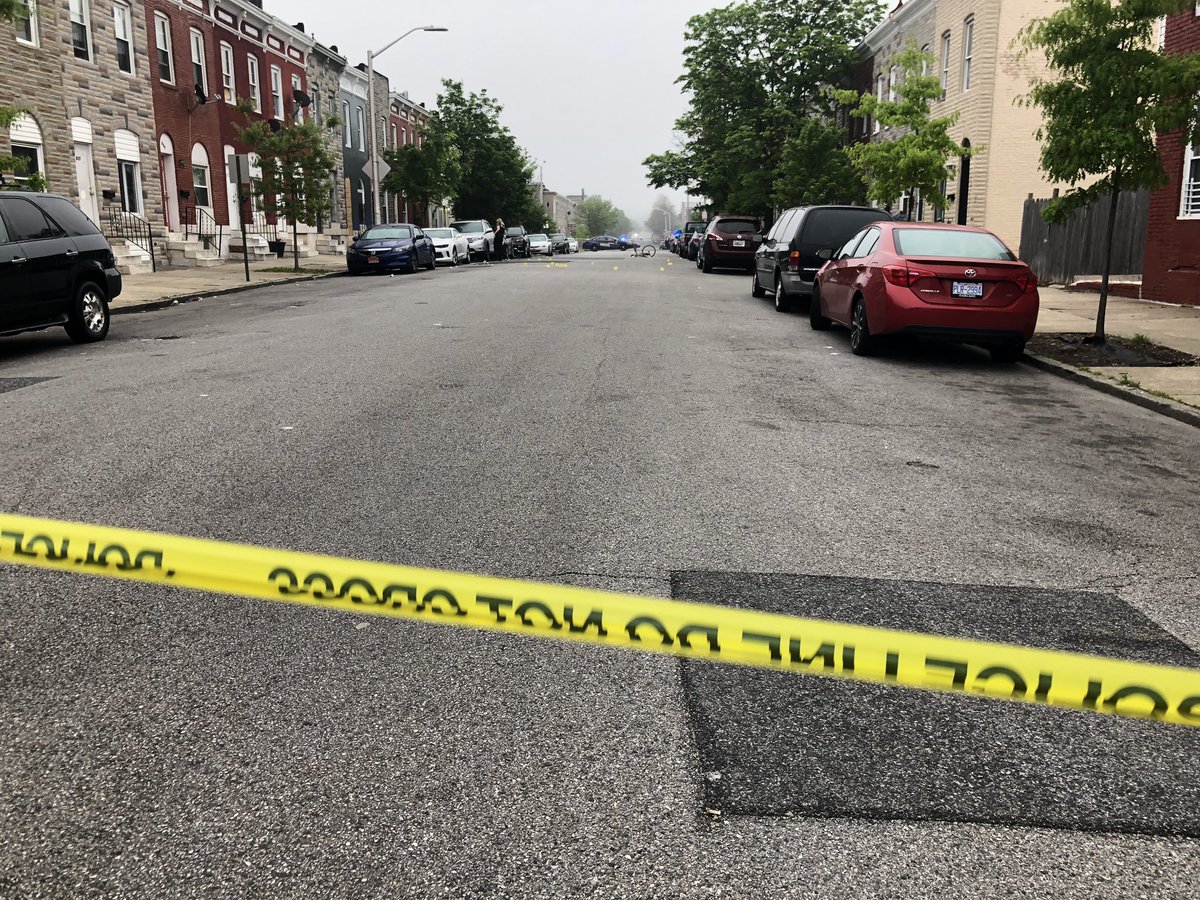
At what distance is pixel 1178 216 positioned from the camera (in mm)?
18422

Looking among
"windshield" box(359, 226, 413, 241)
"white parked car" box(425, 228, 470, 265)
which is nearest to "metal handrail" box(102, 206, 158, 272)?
"windshield" box(359, 226, 413, 241)

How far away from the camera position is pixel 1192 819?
278cm

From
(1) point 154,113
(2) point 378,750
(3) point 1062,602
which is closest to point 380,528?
(2) point 378,750

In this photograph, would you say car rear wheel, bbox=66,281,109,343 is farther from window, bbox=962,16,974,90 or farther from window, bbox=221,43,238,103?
window, bbox=962,16,974,90

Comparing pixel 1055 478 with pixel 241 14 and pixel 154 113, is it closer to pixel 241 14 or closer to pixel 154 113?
pixel 154 113

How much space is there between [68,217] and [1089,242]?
813 inches

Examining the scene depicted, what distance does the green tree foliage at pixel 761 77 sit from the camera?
47188 mm

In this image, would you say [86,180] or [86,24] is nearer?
[86,24]

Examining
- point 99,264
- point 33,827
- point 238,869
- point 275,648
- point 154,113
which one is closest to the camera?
point 238,869

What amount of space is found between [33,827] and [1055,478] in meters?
5.89

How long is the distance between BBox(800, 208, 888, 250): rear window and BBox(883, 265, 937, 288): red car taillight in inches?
213

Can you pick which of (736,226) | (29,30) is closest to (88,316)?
(29,30)

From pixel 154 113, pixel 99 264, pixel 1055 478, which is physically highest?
pixel 154 113

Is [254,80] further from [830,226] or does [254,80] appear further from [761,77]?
[830,226]
